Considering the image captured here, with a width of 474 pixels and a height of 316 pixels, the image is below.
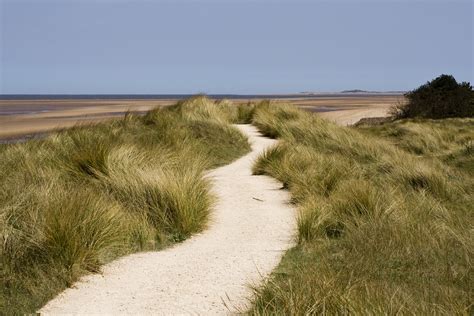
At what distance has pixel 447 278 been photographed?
4.67 m

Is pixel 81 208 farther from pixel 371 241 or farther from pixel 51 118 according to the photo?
pixel 51 118

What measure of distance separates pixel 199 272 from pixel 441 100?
30283 millimetres

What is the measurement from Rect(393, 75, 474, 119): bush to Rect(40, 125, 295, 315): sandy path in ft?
87.6

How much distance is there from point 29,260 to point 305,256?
2731 millimetres

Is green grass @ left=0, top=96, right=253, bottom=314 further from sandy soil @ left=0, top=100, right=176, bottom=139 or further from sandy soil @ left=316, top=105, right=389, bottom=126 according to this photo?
sandy soil @ left=316, top=105, right=389, bottom=126

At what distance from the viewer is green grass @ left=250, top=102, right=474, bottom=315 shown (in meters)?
3.77

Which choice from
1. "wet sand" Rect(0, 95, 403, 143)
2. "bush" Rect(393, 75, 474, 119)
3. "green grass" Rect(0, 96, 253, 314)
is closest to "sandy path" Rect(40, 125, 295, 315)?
"green grass" Rect(0, 96, 253, 314)

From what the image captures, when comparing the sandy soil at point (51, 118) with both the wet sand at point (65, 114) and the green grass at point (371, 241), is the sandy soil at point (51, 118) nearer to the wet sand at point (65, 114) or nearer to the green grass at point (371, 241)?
the wet sand at point (65, 114)

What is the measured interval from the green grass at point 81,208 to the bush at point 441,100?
2467cm

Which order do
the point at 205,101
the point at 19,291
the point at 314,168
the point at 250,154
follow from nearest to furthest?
the point at 19,291 → the point at 314,168 → the point at 250,154 → the point at 205,101

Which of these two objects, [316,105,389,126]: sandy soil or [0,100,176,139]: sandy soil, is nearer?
[0,100,176,139]: sandy soil

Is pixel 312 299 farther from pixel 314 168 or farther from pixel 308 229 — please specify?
pixel 314 168

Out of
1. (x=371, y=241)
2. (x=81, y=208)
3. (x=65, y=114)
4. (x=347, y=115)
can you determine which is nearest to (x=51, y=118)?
(x=65, y=114)

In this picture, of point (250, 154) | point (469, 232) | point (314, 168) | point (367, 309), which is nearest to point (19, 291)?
point (367, 309)
